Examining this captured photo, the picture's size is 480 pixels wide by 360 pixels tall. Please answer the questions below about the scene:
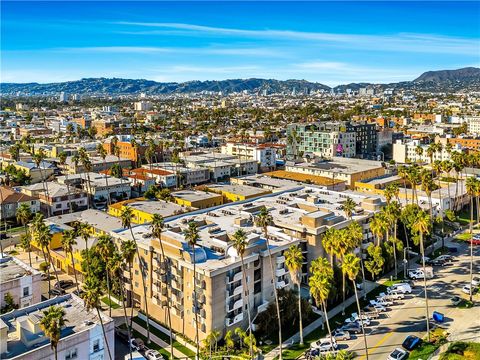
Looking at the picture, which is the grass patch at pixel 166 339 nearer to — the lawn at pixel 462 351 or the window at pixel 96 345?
the window at pixel 96 345

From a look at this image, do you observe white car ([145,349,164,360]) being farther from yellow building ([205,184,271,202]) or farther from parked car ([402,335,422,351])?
yellow building ([205,184,271,202])

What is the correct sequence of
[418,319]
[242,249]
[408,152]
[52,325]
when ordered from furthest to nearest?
[408,152] → [418,319] → [242,249] → [52,325]

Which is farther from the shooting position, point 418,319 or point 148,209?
point 148,209

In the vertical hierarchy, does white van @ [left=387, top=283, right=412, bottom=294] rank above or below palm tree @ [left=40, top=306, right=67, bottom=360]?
below

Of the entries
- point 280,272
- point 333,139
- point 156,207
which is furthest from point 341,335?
point 333,139

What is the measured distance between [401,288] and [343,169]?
52.8 meters

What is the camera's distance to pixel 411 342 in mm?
41250

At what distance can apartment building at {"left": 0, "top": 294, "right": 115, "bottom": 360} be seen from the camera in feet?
99.5

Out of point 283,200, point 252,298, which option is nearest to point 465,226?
point 283,200

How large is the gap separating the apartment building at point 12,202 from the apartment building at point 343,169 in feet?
182

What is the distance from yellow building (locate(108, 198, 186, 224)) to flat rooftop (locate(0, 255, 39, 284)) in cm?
2135

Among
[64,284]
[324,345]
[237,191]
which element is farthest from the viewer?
[237,191]

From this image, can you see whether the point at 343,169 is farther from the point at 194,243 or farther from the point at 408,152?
the point at 194,243

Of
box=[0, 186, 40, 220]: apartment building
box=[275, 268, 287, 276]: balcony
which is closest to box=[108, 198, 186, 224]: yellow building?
box=[0, 186, 40, 220]: apartment building
